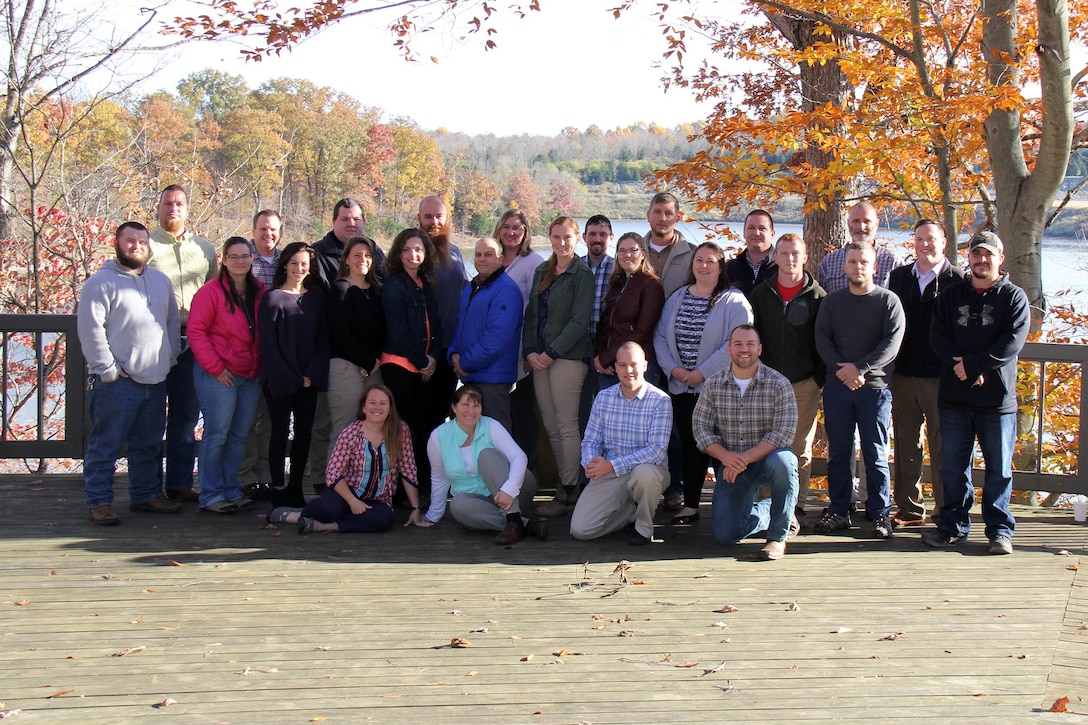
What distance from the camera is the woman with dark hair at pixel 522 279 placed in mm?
6043

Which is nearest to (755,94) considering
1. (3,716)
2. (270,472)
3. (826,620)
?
(270,472)

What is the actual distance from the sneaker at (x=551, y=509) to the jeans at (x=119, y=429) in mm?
2246

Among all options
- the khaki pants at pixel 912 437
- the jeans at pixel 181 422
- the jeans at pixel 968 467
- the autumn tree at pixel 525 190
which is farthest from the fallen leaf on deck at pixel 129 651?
the autumn tree at pixel 525 190

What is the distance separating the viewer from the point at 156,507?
18.7 feet

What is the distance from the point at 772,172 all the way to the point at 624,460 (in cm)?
461

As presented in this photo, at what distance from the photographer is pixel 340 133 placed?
48.8m

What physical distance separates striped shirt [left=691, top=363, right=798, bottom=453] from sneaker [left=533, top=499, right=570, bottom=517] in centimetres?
105

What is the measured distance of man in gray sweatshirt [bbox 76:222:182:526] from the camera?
5.25 meters

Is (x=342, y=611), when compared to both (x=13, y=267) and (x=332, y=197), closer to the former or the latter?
(x=13, y=267)

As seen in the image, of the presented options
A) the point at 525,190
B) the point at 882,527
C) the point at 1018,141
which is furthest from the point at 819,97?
the point at 525,190

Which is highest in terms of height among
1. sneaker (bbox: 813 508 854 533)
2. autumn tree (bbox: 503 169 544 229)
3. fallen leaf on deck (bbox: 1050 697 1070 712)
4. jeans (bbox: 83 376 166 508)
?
autumn tree (bbox: 503 169 544 229)

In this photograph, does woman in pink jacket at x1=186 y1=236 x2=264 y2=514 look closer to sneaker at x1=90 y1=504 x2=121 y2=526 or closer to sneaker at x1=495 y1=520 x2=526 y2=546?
sneaker at x1=90 y1=504 x2=121 y2=526

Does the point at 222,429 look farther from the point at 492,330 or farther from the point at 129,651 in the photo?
the point at 129,651

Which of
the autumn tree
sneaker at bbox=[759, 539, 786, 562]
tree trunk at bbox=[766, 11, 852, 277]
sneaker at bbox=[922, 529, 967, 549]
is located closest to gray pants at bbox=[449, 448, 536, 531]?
sneaker at bbox=[759, 539, 786, 562]
